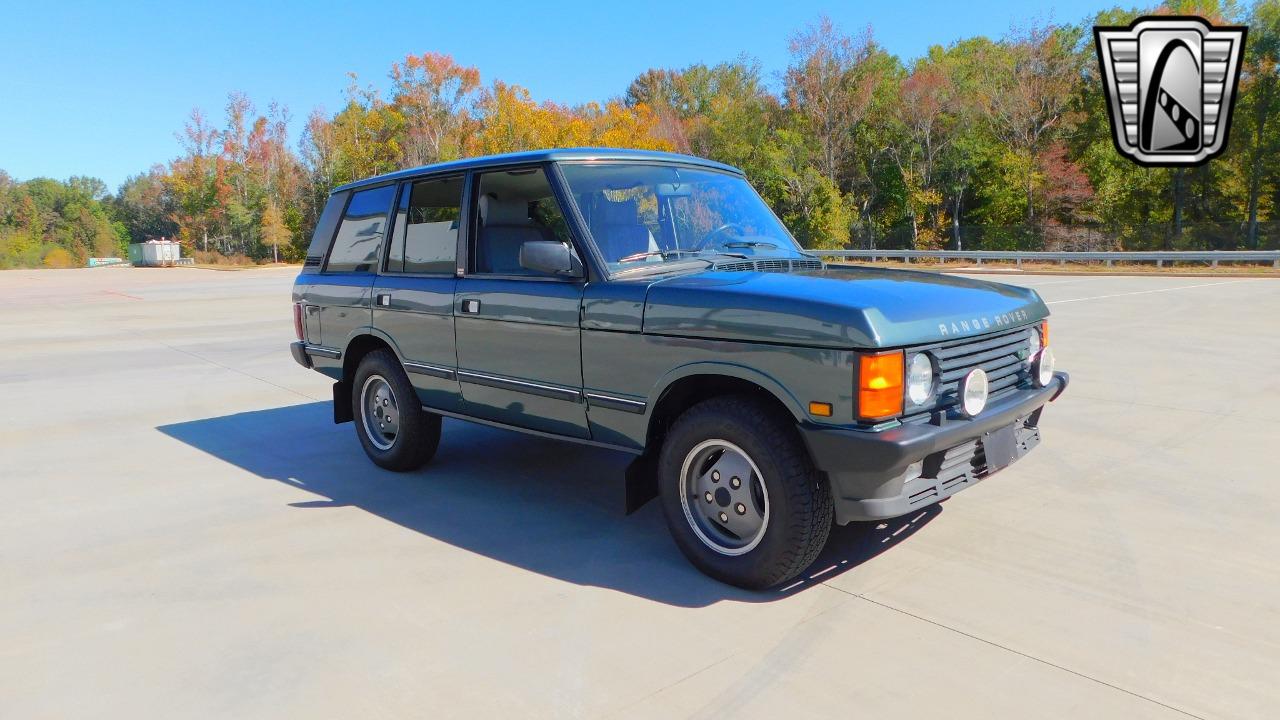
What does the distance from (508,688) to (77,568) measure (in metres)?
2.63

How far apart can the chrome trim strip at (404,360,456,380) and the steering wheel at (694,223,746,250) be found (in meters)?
1.68

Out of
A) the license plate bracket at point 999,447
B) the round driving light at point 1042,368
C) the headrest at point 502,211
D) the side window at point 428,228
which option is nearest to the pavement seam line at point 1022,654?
the license plate bracket at point 999,447

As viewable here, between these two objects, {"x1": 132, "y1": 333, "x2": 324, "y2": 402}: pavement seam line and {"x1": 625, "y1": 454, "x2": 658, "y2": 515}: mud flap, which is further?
{"x1": 132, "y1": 333, "x2": 324, "y2": 402}: pavement seam line

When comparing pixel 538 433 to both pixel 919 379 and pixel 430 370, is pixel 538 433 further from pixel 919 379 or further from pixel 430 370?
pixel 919 379

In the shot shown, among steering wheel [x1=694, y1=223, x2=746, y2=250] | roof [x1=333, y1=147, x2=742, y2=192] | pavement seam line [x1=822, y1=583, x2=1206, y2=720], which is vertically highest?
roof [x1=333, y1=147, x2=742, y2=192]

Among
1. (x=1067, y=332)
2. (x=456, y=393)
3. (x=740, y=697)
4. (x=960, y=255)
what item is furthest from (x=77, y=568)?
(x=960, y=255)

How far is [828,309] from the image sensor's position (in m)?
3.41

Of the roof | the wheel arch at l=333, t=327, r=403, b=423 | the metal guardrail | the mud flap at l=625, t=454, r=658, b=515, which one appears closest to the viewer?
the mud flap at l=625, t=454, r=658, b=515

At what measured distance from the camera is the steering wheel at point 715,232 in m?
4.70

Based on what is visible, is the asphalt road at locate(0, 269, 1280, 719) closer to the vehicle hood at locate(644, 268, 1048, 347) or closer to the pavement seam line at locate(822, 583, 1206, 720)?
the pavement seam line at locate(822, 583, 1206, 720)

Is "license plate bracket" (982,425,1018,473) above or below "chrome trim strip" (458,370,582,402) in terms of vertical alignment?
below

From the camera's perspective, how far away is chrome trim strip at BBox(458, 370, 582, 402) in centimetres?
446

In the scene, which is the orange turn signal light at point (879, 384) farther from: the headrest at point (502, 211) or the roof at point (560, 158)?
the headrest at point (502, 211)

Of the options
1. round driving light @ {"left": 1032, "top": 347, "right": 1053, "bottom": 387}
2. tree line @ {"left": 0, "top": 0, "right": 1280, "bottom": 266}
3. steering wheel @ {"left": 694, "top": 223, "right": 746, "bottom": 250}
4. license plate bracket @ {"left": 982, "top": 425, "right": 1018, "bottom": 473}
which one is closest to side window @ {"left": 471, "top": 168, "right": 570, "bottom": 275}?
steering wheel @ {"left": 694, "top": 223, "right": 746, "bottom": 250}
